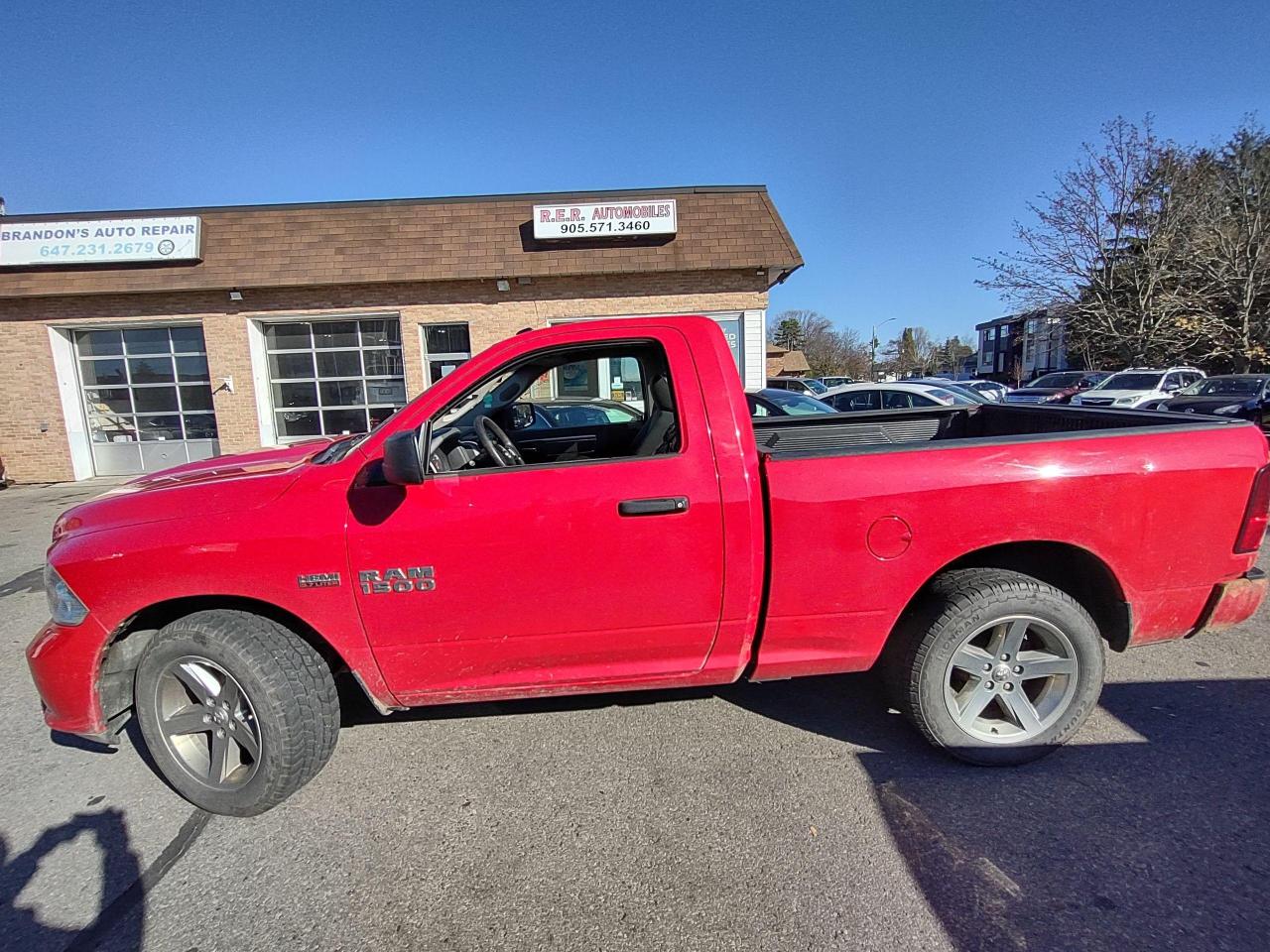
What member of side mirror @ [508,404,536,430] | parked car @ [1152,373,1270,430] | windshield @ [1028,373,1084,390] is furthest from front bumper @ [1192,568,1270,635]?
windshield @ [1028,373,1084,390]

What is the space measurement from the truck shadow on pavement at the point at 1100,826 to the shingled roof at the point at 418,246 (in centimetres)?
1027

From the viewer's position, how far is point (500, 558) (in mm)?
2332

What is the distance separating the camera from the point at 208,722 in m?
2.45

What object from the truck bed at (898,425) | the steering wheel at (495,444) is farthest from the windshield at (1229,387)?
the steering wheel at (495,444)

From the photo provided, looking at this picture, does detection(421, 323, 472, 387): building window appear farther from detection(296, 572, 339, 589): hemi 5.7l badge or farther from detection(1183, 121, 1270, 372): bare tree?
detection(1183, 121, 1270, 372): bare tree

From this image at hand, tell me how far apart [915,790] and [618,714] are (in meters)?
1.40

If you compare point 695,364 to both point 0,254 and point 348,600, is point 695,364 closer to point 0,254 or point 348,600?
point 348,600

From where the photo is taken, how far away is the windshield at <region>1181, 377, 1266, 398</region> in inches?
586

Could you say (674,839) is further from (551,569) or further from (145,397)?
(145,397)

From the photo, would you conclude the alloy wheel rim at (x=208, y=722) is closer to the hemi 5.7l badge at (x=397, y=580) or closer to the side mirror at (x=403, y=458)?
the hemi 5.7l badge at (x=397, y=580)

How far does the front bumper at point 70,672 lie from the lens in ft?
7.70

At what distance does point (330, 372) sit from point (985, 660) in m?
13.8

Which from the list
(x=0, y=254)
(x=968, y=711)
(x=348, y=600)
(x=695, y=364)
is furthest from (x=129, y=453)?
(x=968, y=711)

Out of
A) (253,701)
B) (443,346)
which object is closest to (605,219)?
(443,346)
